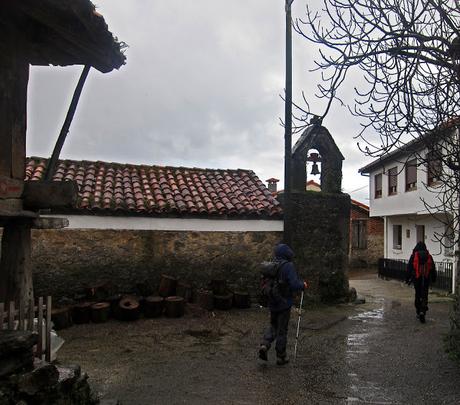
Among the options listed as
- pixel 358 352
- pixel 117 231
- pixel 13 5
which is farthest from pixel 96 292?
pixel 13 5

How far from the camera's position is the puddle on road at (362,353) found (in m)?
Answer: 4.84

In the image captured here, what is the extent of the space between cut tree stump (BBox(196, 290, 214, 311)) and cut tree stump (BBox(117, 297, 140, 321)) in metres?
1.46

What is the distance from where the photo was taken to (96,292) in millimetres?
8992

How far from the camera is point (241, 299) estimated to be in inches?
388

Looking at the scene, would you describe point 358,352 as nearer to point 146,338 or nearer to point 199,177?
point 146,338

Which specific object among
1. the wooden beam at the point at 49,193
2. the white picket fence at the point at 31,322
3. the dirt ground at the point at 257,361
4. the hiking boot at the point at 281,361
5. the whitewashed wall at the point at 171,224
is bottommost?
the dirt ground at the point at 257,361

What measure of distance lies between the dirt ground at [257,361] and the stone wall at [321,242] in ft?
3.89

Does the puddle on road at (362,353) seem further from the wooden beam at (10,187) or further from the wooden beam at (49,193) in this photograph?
the wooden beam at (10,187)

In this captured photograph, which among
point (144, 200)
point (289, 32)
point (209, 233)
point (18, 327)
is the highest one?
point (289, 32)

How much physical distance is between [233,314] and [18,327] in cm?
616

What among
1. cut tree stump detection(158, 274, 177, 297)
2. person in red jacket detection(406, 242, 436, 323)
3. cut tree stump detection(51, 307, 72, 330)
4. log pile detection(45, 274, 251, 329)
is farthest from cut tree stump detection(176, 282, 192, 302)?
person in red jacket detection(406, 242, 436, 323)

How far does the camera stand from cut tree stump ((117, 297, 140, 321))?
8531 millimetres

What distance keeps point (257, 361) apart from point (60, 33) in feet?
16.2

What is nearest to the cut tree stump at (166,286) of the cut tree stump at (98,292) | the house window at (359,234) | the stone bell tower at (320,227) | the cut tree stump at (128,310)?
the cut tree stump at (128,310)
